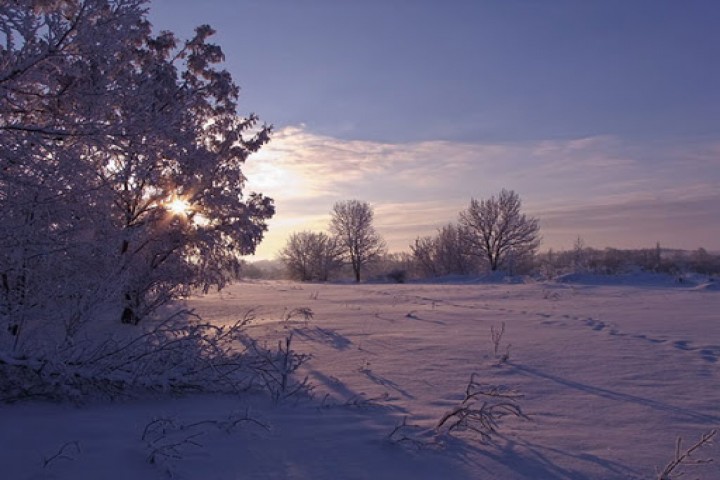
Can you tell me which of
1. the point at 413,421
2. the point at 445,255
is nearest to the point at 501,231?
the point at 445,255

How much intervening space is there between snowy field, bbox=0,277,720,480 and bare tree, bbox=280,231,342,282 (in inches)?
1885

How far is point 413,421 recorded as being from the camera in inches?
169

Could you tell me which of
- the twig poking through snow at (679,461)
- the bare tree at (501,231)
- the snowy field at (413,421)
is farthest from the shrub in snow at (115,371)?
the bare tree at (501,231)

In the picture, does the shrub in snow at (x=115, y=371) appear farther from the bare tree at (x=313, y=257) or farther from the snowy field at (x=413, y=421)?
the bare tree at (x=313, y=257)

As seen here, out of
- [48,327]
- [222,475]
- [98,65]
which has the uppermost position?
[98,65]

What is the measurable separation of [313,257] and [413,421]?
52.6m

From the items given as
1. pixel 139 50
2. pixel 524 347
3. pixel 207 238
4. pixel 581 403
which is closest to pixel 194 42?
pixel 139 50

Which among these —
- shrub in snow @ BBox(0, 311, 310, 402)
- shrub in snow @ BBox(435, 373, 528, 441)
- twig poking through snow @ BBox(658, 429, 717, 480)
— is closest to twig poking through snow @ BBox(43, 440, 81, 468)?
shrub in snow @ BBox(0, 311, 310, 402)

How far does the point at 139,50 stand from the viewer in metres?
11.4

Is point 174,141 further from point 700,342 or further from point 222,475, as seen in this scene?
point 700,342

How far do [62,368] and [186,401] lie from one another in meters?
1.01

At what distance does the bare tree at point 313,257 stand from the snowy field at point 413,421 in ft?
157

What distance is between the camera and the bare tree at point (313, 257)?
56.1 m

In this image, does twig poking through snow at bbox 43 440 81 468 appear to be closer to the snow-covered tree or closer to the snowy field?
the snowy field
